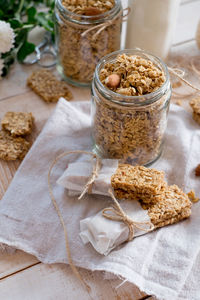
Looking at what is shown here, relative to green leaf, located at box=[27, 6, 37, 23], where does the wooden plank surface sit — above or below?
below

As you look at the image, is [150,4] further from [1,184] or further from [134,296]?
[134,296]

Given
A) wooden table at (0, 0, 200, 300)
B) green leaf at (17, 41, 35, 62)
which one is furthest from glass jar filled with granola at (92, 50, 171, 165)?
green leaf at (17, 41, 35, 62)

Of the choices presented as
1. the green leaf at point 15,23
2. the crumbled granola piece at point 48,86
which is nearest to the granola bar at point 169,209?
the crumbled granola piece at point 48,86

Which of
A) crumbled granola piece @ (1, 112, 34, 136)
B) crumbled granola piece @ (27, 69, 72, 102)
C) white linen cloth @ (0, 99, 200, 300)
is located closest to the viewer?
white linen cloth @ (0, 99, 200, 300)

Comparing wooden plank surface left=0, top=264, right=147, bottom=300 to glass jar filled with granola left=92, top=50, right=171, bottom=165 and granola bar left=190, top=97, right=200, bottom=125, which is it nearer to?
glass jar filled with granola left=92, top=50, right=171, bottom=165

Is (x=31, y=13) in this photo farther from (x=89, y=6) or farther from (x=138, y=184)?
(x=138, y=184)

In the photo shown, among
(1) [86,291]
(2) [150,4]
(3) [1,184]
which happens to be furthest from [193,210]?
(2) [150,4]
